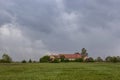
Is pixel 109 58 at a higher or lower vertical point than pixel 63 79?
higher

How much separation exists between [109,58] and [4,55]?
53129 mm

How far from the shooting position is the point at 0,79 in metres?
33.3

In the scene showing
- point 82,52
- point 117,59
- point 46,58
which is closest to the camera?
point 117,59

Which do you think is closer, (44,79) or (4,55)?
(44,79)

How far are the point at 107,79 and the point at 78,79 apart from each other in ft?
10.8

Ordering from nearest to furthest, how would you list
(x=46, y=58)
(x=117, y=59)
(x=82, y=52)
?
(x=117, y=59) → (x=46, y=58) → (x=82, y=52)

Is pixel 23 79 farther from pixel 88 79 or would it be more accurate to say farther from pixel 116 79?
pixel 116 79

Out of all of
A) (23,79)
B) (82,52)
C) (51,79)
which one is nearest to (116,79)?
(51,79)

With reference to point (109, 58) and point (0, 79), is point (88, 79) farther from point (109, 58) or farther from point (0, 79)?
point (109, 58)

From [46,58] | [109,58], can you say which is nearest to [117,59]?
[109,58]

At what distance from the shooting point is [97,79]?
33.5 m

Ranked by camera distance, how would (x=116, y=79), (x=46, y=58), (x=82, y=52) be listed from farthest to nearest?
(x=82, y=52), (x=46, y=58), (x=116, y=79)

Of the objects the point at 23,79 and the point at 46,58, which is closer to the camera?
the point at 23,79

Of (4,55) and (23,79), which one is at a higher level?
(4,55)
